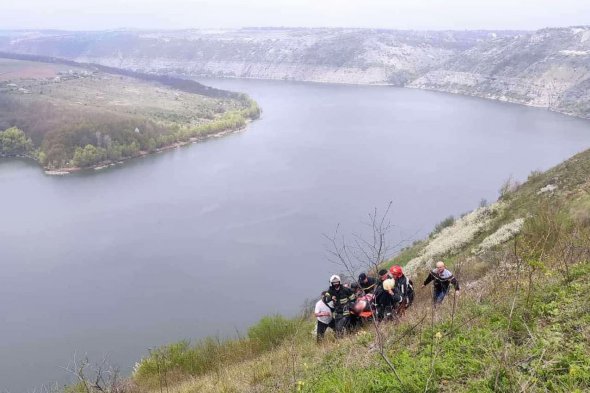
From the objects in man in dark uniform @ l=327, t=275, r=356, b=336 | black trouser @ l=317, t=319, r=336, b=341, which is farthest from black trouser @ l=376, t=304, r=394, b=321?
black trouser @ l=317, t=319, r=336, b=341

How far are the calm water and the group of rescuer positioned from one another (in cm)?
1129

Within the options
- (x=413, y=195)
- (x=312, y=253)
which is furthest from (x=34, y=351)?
(x=413, y=195)

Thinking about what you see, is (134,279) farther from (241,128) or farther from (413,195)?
(241,128)

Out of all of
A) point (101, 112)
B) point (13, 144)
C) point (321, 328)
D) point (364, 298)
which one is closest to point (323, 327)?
point (321, 328)

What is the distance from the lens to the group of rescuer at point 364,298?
18.6 ft

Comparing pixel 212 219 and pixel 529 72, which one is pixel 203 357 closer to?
pixel 212 219

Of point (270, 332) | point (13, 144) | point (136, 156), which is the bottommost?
point (13, 144)

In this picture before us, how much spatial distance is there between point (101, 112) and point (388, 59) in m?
84.3

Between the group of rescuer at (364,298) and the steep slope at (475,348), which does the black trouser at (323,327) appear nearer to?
the group of rescuer at (364,298)

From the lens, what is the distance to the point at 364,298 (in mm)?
5836

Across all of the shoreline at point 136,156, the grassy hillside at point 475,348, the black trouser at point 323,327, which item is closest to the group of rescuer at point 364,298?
the black trouser at point 323,327

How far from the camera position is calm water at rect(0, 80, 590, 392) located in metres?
21.1

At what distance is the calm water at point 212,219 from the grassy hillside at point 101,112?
3633 mm

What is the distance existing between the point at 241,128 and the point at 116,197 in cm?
2968
